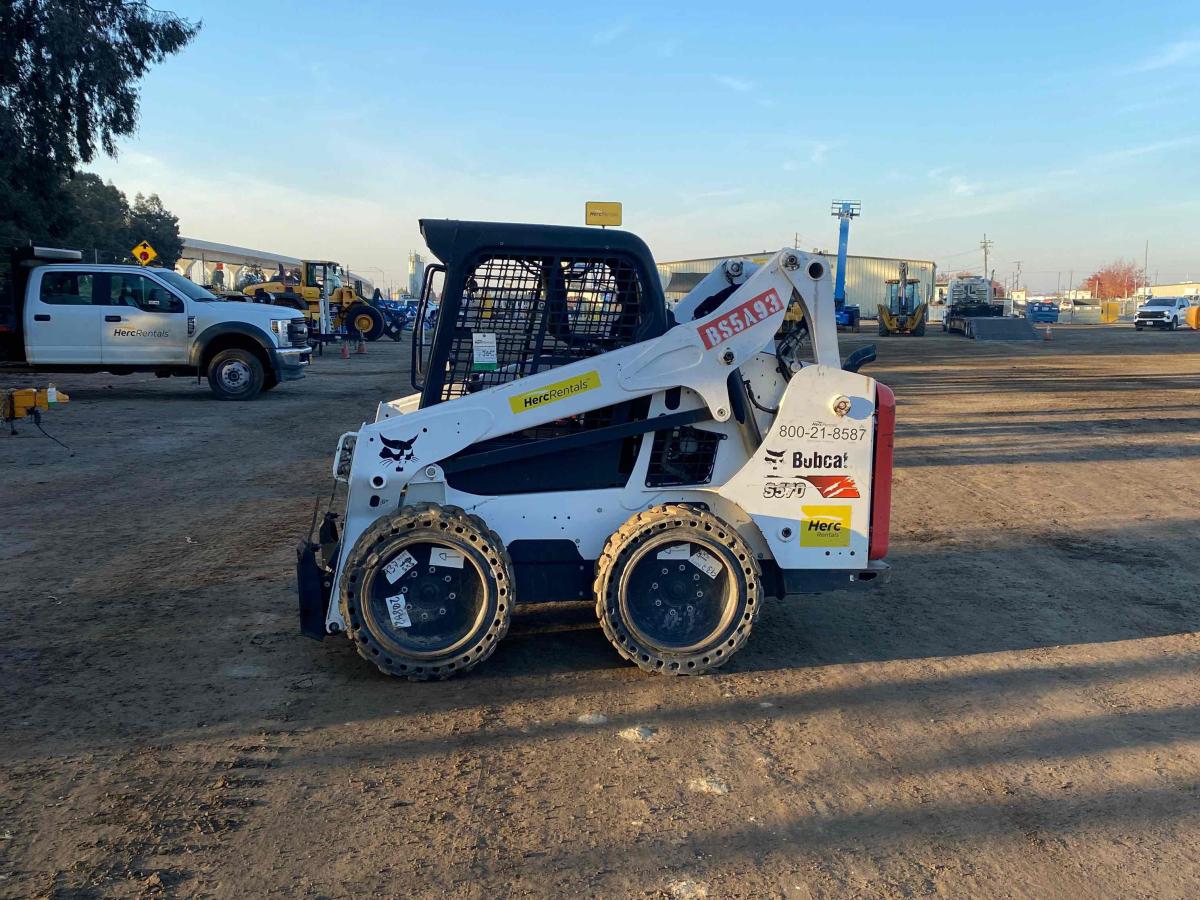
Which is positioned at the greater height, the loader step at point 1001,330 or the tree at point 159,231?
the tree at point 159,231

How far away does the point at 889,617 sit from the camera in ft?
19.5

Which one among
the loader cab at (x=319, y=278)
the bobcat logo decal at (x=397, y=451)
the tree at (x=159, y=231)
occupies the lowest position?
the bobcat logo decal at (x=397, y=451)

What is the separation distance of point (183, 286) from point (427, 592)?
13897mm

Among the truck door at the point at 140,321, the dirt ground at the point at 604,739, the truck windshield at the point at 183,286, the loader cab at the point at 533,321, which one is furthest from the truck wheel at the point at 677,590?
the truck windshield at the point at 183,286

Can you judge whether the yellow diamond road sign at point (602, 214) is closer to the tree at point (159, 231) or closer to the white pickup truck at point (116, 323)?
the white pickup truck at point (116, 323)

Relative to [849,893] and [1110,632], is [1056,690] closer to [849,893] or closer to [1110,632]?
[1110,632]

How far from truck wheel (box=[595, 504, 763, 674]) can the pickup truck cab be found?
2126 inches

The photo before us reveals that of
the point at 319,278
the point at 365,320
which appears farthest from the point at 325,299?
the point at 365,320

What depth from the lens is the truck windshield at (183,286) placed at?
16.5 meters

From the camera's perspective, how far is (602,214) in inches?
205

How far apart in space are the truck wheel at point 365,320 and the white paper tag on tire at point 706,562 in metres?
33.4

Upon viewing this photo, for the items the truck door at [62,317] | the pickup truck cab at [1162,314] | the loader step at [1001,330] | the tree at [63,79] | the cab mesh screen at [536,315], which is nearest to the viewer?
the cab mesh screen at [536,315]

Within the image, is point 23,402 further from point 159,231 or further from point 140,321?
point 159,231

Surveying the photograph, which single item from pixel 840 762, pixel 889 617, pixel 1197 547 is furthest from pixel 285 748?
pixel 1197 547
